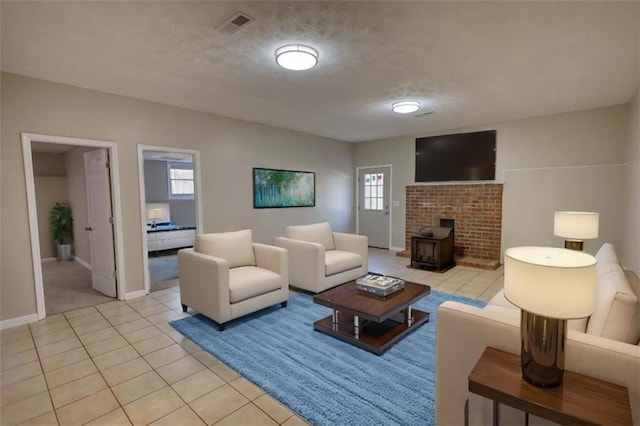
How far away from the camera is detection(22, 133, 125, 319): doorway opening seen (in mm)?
3285

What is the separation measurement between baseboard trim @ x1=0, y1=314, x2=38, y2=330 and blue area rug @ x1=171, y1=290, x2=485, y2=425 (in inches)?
61.3

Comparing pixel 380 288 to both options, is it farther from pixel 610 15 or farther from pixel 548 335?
pixel 610 15

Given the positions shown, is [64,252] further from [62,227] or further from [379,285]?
[379,285]

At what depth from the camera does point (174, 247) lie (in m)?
6.69

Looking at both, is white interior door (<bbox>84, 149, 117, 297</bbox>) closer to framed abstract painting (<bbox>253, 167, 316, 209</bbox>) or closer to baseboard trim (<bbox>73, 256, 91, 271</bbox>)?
baseboard trim (<bbox>73, 256, 91, 271</bbox>)

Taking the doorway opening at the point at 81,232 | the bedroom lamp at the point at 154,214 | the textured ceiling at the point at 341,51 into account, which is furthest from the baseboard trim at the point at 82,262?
the textured ceiling at the point at 341,51

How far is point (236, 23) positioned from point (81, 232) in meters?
5.74

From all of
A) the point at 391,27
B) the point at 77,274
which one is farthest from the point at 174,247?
the point at 391,27

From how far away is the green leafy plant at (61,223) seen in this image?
20.3 feet

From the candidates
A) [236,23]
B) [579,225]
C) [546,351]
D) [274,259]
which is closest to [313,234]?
[274,259]

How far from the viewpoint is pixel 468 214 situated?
19.0ft

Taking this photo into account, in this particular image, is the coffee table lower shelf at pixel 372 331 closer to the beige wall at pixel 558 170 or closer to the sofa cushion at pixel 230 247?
the sofa cushion at pixel 230 247

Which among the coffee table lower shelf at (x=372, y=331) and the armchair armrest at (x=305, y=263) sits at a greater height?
the armchair armrest at (x=305, y=263)

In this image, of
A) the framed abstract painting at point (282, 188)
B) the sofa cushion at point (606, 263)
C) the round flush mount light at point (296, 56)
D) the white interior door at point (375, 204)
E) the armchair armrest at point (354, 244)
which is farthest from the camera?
the white interior door at point (375, 204)
